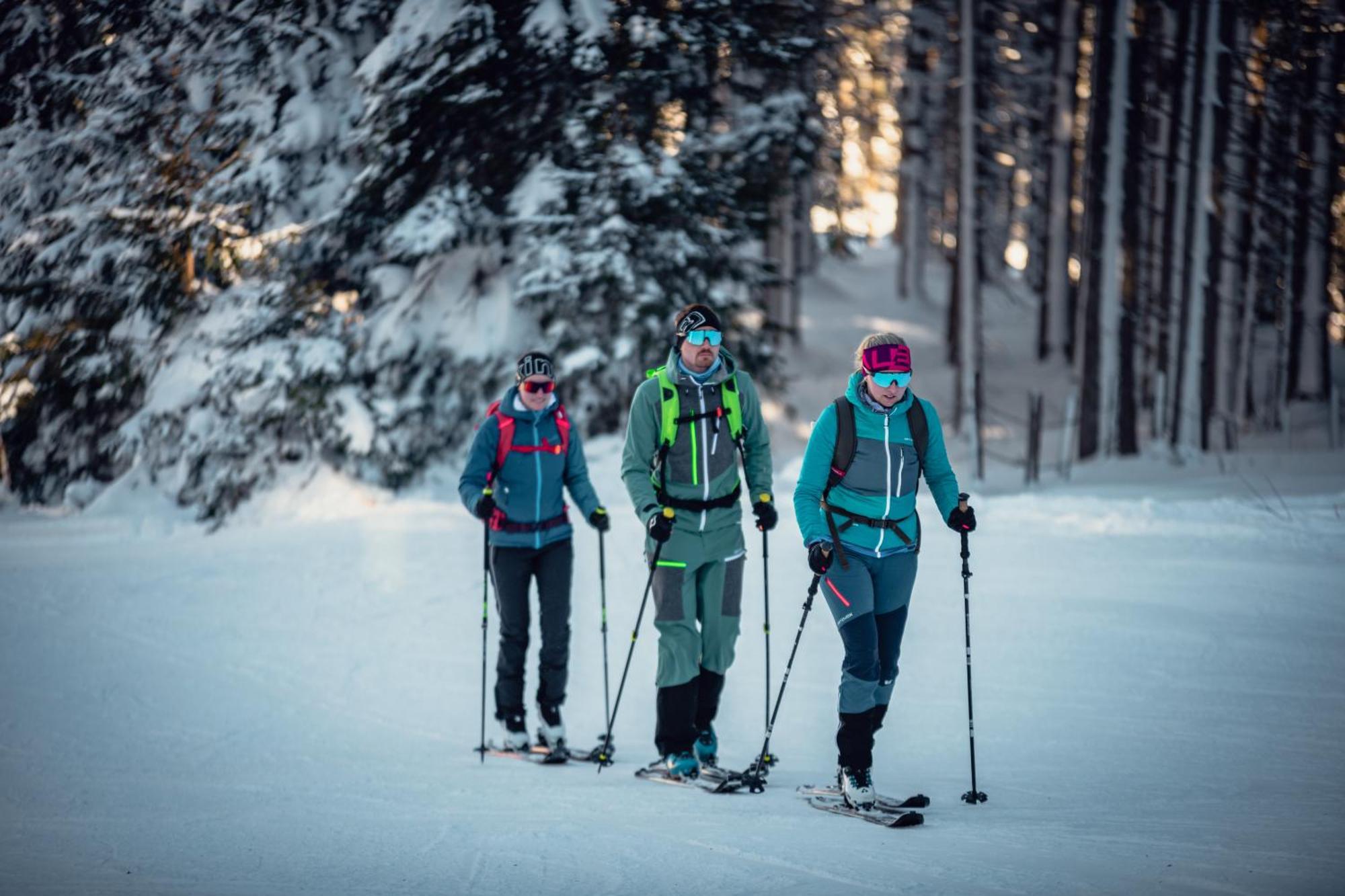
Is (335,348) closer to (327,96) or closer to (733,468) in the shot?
(327,96)

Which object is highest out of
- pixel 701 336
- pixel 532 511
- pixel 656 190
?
pixel 656 190

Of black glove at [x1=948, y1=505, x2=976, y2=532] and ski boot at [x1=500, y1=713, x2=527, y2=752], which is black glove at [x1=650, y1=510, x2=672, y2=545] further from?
ski boot at [x1=500, y1=713, x2=527, y2=752]

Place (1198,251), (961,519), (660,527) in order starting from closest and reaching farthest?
1. (961,519)
2. (660,527)
3. (1198,251)

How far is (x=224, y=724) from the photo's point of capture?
8031 millimetres

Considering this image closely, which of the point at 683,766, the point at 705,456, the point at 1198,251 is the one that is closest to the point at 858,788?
the point at 683,766

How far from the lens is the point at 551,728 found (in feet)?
22.9

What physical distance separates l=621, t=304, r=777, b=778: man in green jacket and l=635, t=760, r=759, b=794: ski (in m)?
0.04

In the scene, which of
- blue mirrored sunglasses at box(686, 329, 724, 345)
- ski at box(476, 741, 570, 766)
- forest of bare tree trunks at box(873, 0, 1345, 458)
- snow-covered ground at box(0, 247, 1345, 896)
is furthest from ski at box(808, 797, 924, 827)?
forest of bare tree trunks at box(873, 0, 1345, 458)

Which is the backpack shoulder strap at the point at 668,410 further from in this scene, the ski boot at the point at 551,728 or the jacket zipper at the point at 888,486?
the ski boot at the point at 551,728

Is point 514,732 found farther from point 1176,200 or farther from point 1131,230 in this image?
point 1176,200

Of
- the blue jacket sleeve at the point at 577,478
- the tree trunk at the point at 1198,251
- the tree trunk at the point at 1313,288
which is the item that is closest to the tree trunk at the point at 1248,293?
the tree trunk at the point at 1313,288

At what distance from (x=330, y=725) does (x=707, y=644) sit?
127 inches

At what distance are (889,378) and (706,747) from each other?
8.16 feet

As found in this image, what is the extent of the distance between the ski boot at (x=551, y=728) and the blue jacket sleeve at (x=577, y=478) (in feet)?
4.01
